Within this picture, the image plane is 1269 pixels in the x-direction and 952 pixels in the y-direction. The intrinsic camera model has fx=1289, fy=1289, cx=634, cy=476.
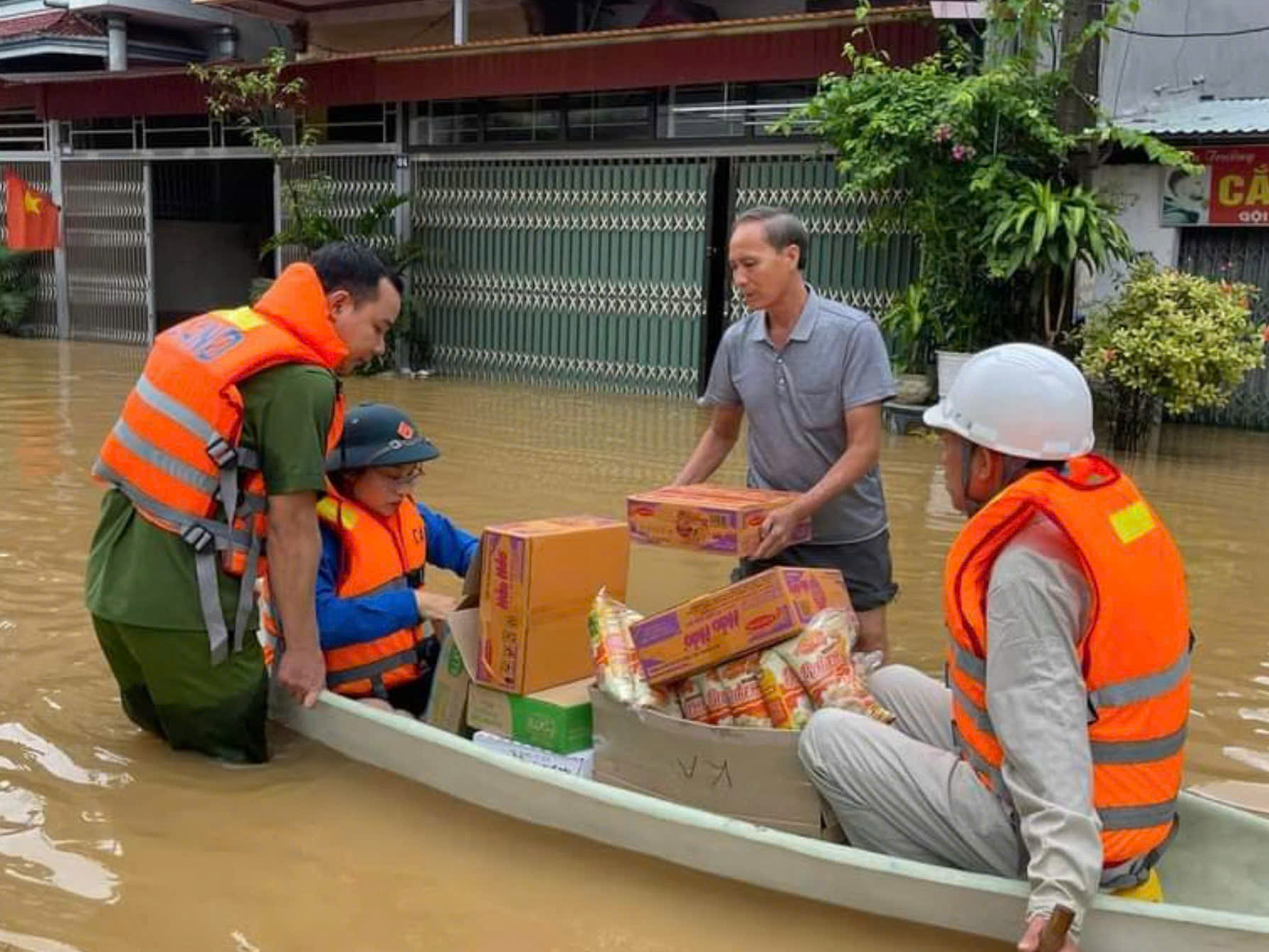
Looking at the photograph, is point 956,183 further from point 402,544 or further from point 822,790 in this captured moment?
point 822,790

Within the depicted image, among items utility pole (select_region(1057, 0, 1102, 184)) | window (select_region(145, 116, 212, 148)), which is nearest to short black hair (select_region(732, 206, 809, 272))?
utility pole (select_region(1057, 0, 1102, 184))

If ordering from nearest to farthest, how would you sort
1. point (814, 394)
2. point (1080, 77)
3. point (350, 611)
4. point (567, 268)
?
point (350, 611)
point (814, 394)
point (1080, 77)
point (567, 268)

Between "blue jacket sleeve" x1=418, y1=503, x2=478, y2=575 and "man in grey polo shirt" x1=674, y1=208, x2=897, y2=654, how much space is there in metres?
0.70

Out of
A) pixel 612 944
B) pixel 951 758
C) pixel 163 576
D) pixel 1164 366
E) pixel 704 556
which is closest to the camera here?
pixel 951 758

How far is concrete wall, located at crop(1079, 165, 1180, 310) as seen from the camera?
9.67 m

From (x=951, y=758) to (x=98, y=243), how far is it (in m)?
15.7

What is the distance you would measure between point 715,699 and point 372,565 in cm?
108

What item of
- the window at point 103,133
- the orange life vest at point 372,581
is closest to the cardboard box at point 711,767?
the orange life vest at point 372,581

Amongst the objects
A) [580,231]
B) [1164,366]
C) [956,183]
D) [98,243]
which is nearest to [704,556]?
[1164,366]

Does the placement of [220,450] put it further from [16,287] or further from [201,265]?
[201,265]

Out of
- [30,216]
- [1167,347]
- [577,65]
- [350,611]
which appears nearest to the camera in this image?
[350,611]

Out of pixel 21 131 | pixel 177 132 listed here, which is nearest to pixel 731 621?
pixel 177 132

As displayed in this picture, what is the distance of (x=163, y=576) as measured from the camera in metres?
3.23

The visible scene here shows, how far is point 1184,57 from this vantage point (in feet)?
33.3
